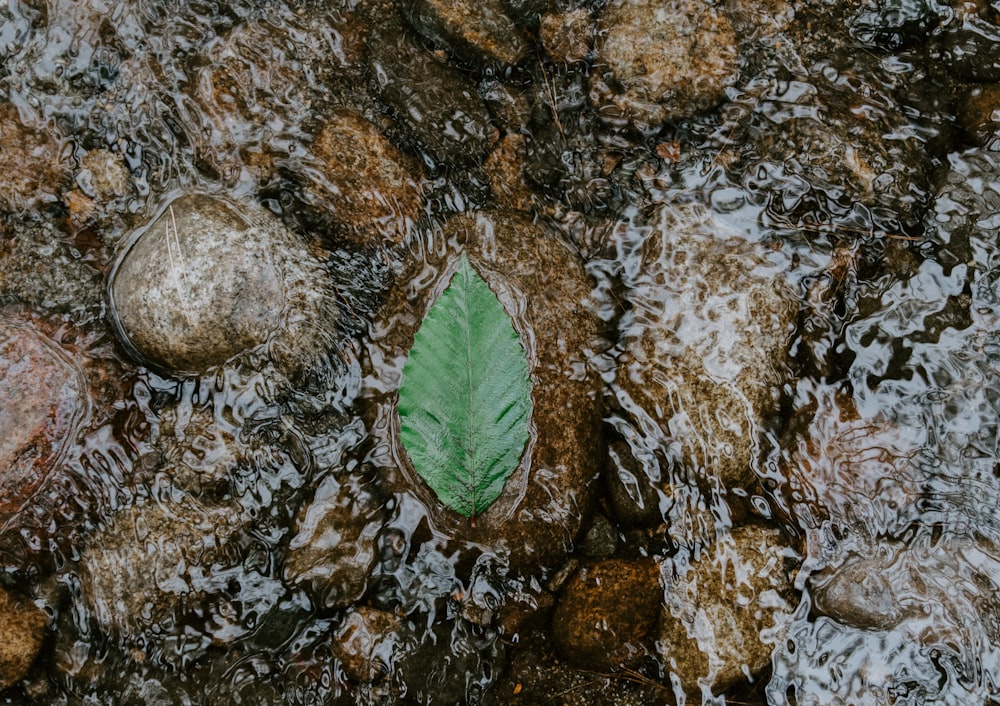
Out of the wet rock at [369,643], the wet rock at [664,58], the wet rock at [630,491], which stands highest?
the wet rock at [664,58]

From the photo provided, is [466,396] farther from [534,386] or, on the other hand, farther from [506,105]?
[506,105]

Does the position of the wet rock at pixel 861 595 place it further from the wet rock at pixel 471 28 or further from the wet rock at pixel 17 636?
the wet rock at pixel 17 636

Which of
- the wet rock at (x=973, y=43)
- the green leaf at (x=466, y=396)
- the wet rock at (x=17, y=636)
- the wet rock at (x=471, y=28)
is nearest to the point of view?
the green leaf at (x=466, y=396)

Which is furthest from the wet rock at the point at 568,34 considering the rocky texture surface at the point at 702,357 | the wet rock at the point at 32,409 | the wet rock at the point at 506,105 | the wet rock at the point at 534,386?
the wet rock at the point at 32,409

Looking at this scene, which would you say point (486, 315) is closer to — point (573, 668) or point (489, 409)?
point (489, 409)

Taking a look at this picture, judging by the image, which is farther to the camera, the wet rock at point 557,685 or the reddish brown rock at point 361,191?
the reddish brown rock at point 361,191

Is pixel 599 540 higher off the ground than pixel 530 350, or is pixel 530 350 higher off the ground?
pixel 530 350

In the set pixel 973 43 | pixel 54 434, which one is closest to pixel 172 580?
pixel 54 434
